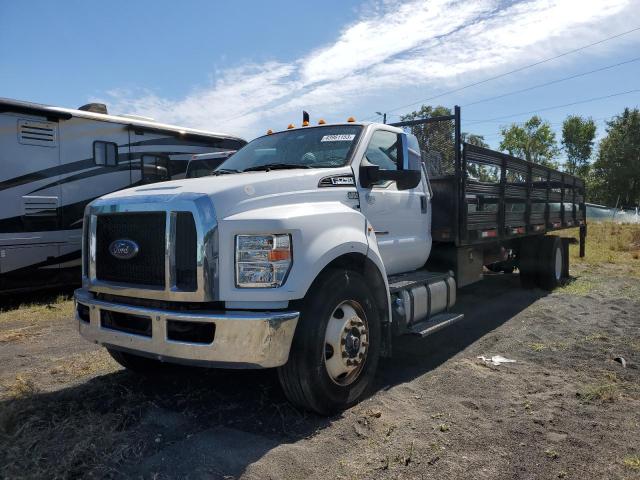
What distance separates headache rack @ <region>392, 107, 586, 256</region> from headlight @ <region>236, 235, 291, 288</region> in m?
3.08

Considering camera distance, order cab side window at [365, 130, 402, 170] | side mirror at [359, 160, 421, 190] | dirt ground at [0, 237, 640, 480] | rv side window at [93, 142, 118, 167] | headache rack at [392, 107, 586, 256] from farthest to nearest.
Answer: rv side window at [93, 142, 118, 167] → headache rack at [392, 107, 586, 256] → cab side window at [365, 130, 402, 170] → side mirror at [359, 160, 421, 190] → dirt ground at [0, 237, 640, 480]

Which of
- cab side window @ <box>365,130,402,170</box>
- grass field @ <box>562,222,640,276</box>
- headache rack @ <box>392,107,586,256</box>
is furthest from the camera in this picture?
grass field @ <box>562,222,640,276</box>

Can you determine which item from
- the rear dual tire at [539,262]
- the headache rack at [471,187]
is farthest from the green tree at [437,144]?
the rear dual tire at [539,262]

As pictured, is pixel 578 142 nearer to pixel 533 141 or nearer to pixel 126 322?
pixel 533 141

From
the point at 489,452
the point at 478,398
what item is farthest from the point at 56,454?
the point at 478,398

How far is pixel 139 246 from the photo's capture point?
340cm

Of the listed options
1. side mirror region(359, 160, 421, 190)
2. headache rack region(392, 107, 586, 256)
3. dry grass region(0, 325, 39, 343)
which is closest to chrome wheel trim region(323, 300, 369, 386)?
side mirror region(359, 160, 421, 190)

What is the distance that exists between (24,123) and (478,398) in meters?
7.39

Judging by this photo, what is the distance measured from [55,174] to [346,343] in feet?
21.3

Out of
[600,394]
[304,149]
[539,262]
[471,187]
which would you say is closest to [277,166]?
[304,149]

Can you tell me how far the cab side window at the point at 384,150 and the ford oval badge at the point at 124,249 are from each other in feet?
6.98

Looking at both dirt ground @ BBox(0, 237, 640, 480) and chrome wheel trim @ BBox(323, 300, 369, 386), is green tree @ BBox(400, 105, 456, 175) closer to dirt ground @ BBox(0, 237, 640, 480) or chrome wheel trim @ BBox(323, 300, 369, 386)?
dirt ground @ BBox(0, 237, 640, 480)

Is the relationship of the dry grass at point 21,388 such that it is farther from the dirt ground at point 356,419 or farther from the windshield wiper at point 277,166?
the windshield wiper at point 277,166

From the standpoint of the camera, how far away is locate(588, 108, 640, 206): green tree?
47.3 m
